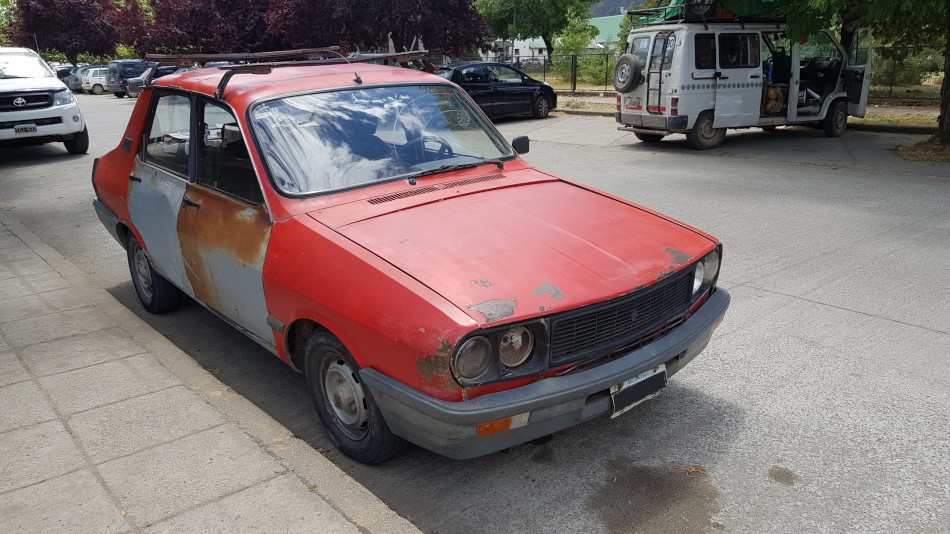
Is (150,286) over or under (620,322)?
under

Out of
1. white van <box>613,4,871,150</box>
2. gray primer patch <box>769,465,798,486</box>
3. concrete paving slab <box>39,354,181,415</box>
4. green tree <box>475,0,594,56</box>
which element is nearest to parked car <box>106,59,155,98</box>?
green tree <box>475,0,594,56</box>

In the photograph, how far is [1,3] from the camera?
58.9 meters

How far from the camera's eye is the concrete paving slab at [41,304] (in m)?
5.50

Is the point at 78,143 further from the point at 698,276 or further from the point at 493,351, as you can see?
the point at 493,351

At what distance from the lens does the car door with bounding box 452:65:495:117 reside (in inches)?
769

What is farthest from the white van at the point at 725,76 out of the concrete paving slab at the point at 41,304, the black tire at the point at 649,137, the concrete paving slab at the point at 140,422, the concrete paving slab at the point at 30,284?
the concrete paving slab at the point at 140,422

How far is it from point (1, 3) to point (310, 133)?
68.8 m

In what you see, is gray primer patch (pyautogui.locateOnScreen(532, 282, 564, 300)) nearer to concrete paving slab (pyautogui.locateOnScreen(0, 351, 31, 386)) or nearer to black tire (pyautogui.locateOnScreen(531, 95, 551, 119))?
concrete paving slab (pyautogui.locateOnScreen(0, 351, 31, 386))

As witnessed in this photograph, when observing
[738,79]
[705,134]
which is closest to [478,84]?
[705,134]

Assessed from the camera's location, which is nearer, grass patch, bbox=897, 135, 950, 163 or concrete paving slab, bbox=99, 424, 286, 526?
concrete paving slab, bbox=99, 424, 286, 526

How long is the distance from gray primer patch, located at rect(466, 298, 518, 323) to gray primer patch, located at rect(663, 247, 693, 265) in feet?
3.20

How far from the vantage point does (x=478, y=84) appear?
19641mm

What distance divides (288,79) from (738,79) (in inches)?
465

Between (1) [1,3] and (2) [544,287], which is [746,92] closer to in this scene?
(2) [544,287]
